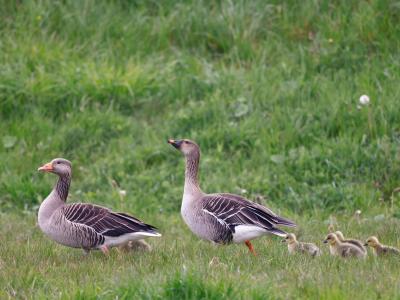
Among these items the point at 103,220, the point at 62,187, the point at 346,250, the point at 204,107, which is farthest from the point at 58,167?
the point at 204,107

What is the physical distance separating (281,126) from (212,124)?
107 cm

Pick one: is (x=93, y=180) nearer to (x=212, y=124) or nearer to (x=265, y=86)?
(x=212, y=124)

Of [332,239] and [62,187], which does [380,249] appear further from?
[62,187]

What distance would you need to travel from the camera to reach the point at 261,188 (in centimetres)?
1283

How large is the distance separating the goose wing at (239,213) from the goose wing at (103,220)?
70cm

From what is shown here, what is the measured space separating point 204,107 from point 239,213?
5.15m

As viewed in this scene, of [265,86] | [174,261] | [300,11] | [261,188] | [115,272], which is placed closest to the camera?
[115,272]

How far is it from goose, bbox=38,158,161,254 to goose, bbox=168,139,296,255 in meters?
0.56

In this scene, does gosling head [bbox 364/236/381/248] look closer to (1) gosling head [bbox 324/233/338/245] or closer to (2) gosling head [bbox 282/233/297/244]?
(1) gosling head [bbox 324/233/338/245]

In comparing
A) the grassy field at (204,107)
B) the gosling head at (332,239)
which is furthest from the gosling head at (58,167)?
the gosling head at (332,239)

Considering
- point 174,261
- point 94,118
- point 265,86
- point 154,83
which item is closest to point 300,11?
point 265,86

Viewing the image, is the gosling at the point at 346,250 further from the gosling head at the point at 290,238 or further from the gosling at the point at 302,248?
the gosling head at the point at 290,238

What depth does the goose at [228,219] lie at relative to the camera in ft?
30.0

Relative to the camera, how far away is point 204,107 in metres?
14.3
